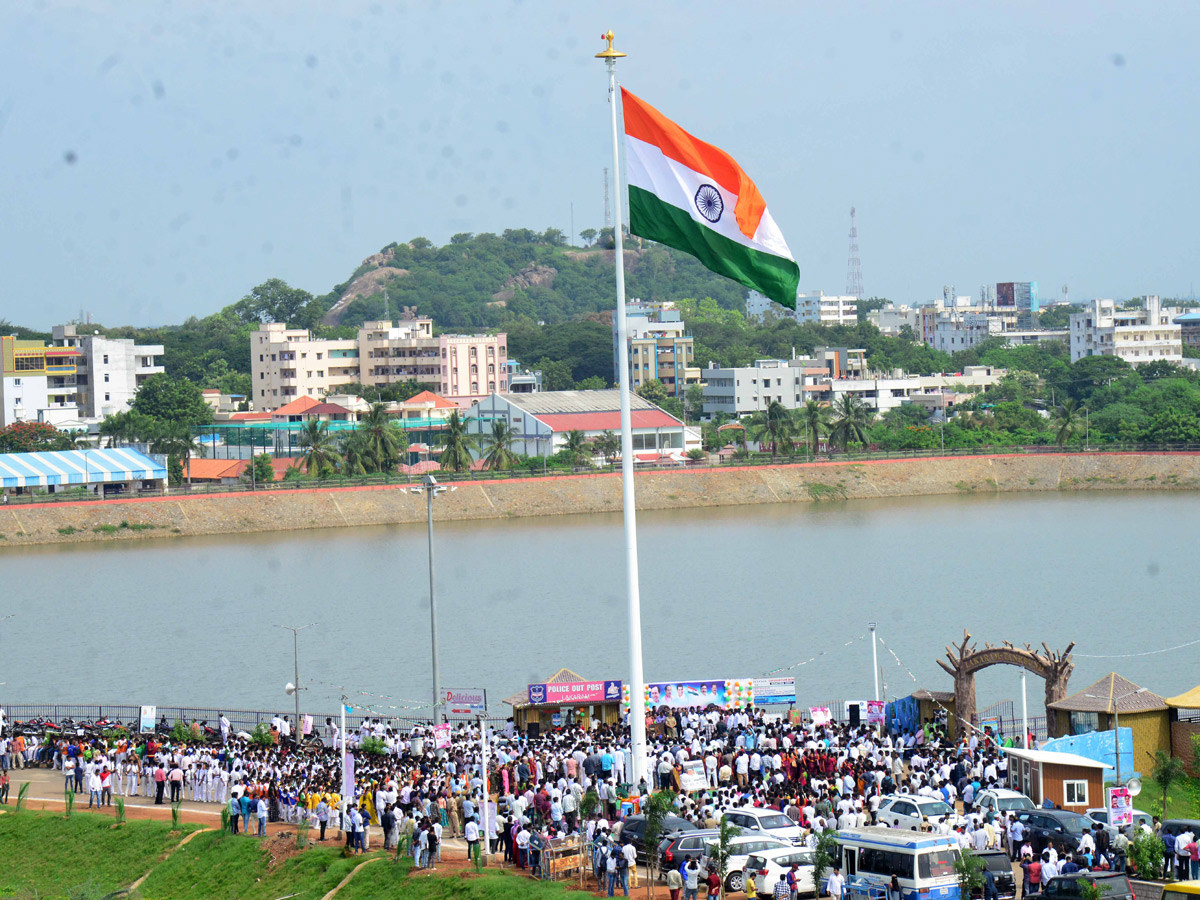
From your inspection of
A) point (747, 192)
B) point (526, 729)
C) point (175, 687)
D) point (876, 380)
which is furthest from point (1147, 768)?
point (876, 380)

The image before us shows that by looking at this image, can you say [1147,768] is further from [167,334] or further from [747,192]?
[167,334]

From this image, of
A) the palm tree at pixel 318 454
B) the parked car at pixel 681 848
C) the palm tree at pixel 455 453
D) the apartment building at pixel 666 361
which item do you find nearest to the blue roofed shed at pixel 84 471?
the palm tree at pixel 318 454

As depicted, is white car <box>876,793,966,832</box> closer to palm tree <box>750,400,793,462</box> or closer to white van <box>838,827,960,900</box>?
white van <box>838,827,960,900</box>

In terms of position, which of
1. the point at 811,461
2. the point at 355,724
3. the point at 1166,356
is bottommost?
the point at 355,724

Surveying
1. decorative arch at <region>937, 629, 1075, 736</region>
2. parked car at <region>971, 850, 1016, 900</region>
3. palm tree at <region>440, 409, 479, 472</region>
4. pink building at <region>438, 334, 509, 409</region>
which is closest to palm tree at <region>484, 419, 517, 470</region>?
palm tree at <region>440, 409, 479, 472</region>

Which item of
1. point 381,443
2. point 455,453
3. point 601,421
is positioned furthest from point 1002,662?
point 601,421

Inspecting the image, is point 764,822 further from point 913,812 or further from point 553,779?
point 553,779
